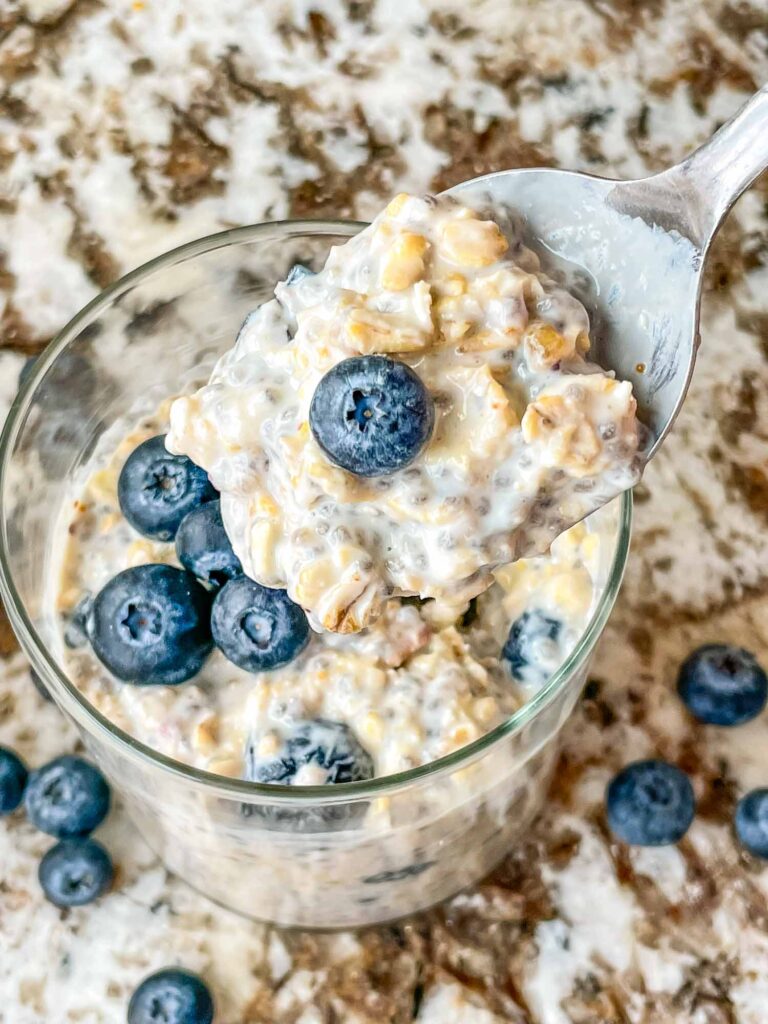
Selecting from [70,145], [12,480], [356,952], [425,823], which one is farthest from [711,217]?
[70,145]

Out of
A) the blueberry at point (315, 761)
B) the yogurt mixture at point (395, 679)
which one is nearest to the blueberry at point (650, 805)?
the yogurt mixture at point (395, 679)

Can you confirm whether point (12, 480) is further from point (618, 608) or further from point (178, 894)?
point (618, 608)

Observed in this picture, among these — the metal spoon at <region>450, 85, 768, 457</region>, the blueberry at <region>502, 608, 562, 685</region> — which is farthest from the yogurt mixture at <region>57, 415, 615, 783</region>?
the metal spoon at <region>450, 85, 768, 457</region>

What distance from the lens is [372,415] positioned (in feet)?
2.71

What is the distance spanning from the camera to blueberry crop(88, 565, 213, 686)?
A: 1.05 m

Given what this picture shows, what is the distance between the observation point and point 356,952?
1.28m

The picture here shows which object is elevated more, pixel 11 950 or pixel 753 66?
pixel 753 66

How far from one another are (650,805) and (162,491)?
1.88 feet

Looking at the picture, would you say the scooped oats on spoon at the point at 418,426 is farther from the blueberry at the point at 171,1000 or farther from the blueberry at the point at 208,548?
the blueberry at the point at 171,1000

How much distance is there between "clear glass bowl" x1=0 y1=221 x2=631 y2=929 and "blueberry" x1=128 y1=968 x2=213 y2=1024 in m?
0.08

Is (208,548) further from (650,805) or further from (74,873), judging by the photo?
(650,805)

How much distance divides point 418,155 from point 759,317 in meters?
0.46

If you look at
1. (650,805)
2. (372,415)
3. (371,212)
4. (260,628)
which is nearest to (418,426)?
(372,415)

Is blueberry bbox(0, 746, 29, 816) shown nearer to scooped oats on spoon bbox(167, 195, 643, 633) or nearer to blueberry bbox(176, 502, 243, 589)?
blueberry bbox(176, 502, 243, 589)
